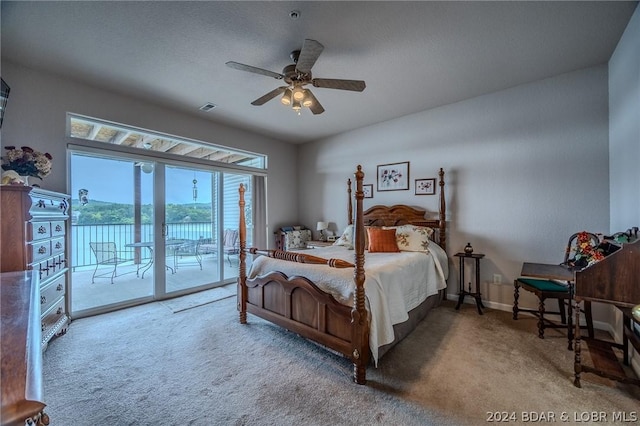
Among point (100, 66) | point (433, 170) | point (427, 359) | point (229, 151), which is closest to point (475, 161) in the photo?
point (433, 170)

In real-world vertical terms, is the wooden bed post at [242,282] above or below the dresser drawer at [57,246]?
below

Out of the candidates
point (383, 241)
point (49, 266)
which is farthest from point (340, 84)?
point (49, 266)

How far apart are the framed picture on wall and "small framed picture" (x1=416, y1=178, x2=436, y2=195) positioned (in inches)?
7.7

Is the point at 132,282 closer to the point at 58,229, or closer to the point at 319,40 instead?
the point at 58,229

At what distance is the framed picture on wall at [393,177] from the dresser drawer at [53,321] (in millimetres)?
→ 4474

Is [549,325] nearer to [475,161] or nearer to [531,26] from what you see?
[475,161]

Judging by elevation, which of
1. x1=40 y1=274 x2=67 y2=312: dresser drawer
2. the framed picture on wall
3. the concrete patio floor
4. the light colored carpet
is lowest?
the light colored carpet

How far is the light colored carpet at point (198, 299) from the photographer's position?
12.1ft

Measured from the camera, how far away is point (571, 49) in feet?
8.54

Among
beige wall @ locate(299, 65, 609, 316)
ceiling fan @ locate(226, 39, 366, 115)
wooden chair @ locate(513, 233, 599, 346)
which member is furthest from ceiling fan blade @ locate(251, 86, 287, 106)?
wooden chair @ locate(513, 233, 599, 346)

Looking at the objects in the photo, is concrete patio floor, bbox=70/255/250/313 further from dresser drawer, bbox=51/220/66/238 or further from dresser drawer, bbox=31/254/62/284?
dresser drawer, bbox=51/220/66/238

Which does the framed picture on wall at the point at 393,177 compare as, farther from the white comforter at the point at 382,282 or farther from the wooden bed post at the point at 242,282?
the wooden bed post at the point at 242,282

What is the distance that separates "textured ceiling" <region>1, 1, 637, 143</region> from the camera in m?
2.07

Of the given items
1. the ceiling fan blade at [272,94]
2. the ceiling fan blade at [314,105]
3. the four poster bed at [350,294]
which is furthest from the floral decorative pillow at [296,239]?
the ceiling fan blade at [272,94]
